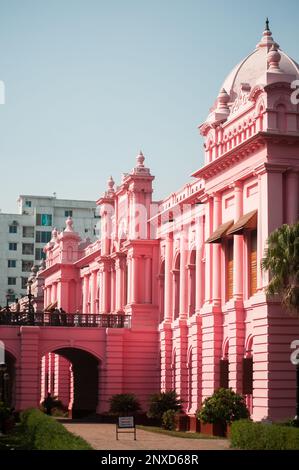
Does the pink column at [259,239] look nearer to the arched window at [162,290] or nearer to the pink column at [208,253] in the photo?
the pink column at [208,253]

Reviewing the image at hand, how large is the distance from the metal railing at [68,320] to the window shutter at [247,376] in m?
18.3

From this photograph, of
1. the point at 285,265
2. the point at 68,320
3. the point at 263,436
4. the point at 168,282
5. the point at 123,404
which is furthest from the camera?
the point at 68,320

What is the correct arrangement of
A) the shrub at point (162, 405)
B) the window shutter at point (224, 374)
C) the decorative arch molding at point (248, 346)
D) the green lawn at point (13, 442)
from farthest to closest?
the shrub at point (162, 405) → the window shutter at point (224, 374) → the decorative arch molding at point (248, 346) → the green lawn at point (13, 442)

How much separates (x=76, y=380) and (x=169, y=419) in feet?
73.0

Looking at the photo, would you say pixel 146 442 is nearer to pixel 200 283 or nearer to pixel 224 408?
pixel 224 408

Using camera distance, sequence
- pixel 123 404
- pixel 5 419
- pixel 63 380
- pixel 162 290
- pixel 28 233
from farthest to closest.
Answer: pixel 28 233 < pixel 63 380 < pixel 162 290 < pixel 123 404 < pixel 5 419

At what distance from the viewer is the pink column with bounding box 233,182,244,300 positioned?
1891 inches

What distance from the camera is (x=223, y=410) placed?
1767 inches

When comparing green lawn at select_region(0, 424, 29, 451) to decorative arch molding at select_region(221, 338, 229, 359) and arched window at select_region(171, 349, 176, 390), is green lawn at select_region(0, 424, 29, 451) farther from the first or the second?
arched window at select_region(171, 349, 176, 390)

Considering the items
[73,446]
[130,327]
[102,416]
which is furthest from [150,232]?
[73,446]

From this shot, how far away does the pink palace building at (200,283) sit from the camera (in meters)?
45.2

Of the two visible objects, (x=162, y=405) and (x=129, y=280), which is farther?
(x=129, y=280)

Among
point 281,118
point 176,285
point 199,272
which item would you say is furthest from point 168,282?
point 281,118

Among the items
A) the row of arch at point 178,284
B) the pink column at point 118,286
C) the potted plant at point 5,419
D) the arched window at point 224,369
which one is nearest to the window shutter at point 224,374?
the arched window at point 224,369
